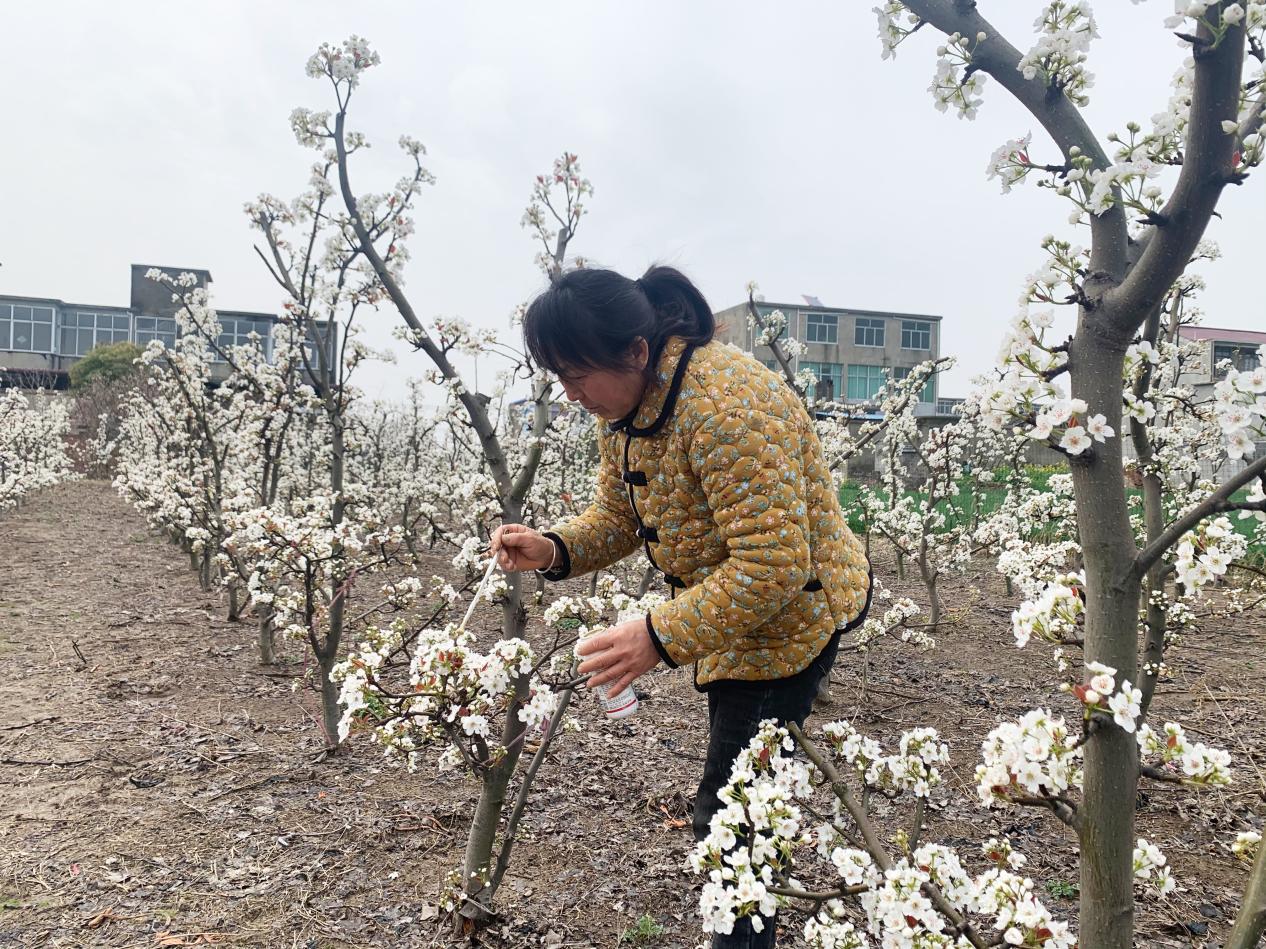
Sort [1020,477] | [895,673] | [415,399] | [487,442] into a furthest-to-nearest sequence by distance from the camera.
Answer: [415,399]
[1020,477]
[895,673]
[487,442]

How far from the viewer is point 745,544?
1622mm

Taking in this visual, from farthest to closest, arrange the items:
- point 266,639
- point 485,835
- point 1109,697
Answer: point 266,639, point 485,835, point 1109,697

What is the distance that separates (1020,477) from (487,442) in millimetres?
7233

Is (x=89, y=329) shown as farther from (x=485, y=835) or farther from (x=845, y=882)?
(x=845, y=882)

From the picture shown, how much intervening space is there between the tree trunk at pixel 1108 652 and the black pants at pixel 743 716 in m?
0.75

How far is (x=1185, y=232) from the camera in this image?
1.25 meters

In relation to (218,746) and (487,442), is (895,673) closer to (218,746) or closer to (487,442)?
(487,442)

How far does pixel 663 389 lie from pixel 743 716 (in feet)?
2.82

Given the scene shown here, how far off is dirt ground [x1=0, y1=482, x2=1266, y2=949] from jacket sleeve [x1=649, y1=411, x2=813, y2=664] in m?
1.54

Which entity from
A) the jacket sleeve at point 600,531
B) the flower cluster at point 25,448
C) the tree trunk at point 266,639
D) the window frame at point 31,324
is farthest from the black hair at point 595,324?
the window frame at point 31,324

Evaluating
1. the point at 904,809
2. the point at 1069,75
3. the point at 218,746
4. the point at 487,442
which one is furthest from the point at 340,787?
the point at 1069,75

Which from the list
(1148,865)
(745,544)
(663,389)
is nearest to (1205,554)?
(1148,865)

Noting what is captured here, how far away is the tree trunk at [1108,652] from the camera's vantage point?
130 centimetres

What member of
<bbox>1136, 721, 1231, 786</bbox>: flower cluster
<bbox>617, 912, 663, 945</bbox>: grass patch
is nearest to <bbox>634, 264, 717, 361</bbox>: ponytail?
<bbox>1136, 721, 1231, 786</bbox>: flower cluster
